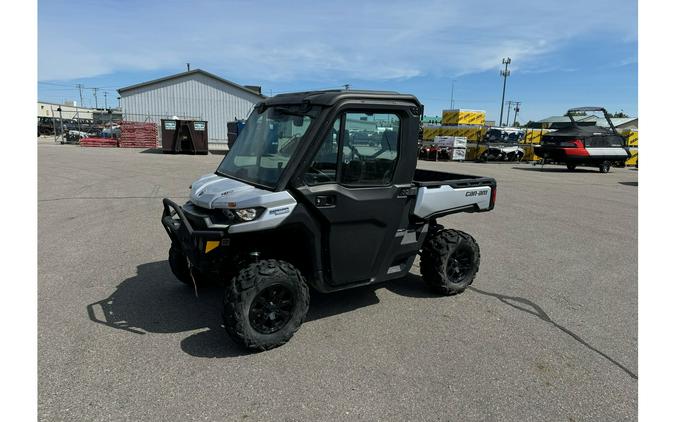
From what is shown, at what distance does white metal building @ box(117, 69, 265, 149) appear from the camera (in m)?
35.0

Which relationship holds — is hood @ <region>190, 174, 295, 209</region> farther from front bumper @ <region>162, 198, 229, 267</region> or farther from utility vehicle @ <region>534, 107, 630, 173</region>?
utility vehicle @ <region>534, 107, 630, 173</region>

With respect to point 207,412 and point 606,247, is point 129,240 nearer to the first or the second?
point 207,412

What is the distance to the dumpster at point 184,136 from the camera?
81.0 feet

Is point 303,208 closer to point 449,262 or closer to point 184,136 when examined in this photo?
point 449,262

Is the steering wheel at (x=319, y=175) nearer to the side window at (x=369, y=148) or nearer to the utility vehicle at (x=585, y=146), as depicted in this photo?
the side window at (x=369, y=148)

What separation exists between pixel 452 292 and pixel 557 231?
14.7 ft

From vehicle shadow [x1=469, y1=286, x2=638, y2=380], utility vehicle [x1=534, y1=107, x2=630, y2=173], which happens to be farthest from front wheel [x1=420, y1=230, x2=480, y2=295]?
utility vehicle [x1=534, y1=107, x2=630, y2=173]

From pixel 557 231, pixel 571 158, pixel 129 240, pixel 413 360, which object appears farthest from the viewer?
pixel 571 158

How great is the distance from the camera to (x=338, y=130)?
357cm

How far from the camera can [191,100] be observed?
36.6 metres

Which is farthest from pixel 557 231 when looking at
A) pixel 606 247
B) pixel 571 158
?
pixel 571 158

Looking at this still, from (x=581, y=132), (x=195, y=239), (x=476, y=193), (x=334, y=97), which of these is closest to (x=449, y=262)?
(x=476, y=193)

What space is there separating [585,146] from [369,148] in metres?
20.9

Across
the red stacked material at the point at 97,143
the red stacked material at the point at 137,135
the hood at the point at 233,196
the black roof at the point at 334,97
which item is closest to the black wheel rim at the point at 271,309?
the hood at the point at 233,196
